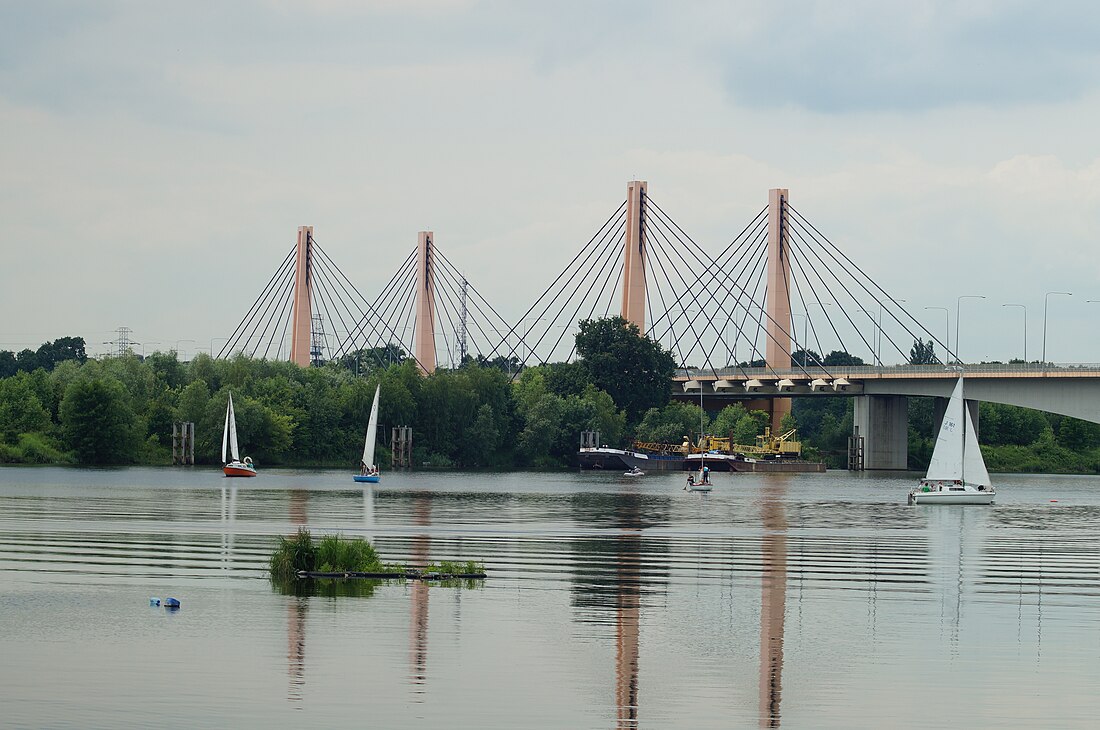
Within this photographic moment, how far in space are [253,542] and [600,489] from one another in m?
54.7

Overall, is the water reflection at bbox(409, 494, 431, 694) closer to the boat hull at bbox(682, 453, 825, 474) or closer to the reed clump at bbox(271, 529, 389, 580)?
the reed clump at bbox(271, 529, 389, 580)

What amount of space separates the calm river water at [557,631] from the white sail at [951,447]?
114 ft

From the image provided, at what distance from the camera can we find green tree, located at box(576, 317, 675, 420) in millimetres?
159750

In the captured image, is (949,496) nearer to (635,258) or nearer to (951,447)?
(951,447)

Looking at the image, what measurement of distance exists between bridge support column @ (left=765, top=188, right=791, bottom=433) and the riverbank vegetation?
1317cm

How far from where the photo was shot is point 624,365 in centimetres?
16112

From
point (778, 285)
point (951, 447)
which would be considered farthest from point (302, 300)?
point (951, 447)

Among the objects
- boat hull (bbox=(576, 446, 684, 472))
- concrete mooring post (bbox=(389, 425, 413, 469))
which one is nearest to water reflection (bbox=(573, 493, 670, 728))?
concrete mooring post (bbox=(389, 425, 413, 469))

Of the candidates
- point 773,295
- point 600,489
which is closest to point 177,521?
point 600,489

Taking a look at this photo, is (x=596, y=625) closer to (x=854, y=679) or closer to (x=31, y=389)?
(x=854, y=679)

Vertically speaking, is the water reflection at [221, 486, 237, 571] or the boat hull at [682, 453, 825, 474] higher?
the water reflection at [221, 486, 237, 571]

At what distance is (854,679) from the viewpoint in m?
21.8

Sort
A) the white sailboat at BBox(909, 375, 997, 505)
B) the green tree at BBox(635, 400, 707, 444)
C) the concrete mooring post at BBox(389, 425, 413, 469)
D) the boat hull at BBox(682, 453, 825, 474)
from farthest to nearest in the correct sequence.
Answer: the green tree at BBox(635, 400, 707, 444)
the boat hull at BBox(682, 453, 825, 474)
the concrete mooring post at BBox(389, 425, 413, 469)
the white sailboat at BBox(909, 375, 997, 505)

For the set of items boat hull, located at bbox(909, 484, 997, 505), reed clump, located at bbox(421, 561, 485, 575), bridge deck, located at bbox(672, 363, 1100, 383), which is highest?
bridge deck, located at bbox(672, 363, 1100, 383)
